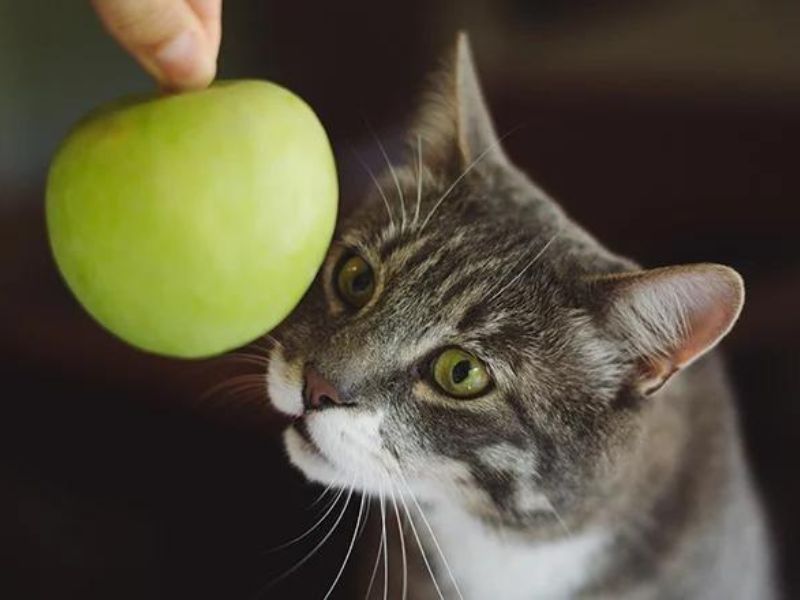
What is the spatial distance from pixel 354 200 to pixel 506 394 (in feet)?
0.50

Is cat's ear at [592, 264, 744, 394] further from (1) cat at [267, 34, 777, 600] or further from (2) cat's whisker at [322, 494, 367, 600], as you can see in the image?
(2) cat's whisker at [322, 494, 367, 600]

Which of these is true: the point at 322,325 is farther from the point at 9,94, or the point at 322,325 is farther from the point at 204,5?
the point at 9,94

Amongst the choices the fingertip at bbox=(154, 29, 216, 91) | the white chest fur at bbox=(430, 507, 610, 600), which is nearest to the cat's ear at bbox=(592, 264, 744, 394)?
the white chest fur at bbox=(430, 507, 610, 600)

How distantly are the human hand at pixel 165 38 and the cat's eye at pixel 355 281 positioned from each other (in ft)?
0.55

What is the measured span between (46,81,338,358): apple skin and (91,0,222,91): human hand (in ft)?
0.05

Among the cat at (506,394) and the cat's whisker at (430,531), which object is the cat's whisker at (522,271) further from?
the cat's whisker at (430,531)

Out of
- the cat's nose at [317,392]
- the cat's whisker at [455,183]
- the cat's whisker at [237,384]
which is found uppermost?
the cat's whisker at [455,183]

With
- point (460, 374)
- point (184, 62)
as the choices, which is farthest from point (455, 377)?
point (184, 62)

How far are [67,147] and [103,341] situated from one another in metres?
0.25

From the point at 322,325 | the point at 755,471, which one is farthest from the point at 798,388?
the point at 322,325

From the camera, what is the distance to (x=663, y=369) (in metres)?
0.53

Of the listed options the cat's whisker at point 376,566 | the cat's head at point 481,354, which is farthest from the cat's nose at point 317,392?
the cat's whisker at point 376,566

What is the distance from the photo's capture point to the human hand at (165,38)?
427 millimetres

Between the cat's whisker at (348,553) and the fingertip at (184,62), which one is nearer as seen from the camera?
the fingertip at (184,62)
